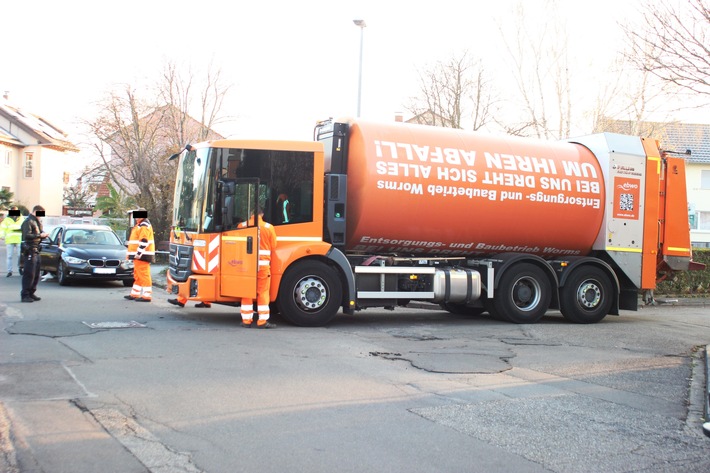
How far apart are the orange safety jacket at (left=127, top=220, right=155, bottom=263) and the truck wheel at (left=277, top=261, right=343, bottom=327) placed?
3973 mm

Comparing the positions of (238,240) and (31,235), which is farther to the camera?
(31,235)

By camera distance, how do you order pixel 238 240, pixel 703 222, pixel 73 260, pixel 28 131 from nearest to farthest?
pixel 238 240 < pixel 73 260 < pixel 703 222 < pixel 28 131

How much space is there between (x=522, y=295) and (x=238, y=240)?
5520 mm

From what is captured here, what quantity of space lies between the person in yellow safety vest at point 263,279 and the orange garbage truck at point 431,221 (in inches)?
4.6

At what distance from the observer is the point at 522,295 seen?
43.4 feet

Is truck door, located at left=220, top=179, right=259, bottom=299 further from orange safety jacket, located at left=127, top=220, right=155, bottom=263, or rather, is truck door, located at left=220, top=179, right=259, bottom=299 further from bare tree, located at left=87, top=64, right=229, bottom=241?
bare tree, located at left=87, top=64, right=229, bottom=241

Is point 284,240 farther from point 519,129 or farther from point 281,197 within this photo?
point 519,129

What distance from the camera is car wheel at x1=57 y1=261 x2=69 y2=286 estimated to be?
17.1 m

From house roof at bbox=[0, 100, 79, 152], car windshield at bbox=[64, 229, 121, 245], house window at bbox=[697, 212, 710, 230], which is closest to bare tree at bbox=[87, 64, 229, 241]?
car windshield at bbox=[64, 229, 121, 245]

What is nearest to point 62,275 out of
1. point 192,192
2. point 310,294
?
point 192,192

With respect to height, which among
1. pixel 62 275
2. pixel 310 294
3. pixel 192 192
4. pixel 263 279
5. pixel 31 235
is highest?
pixel 192 192

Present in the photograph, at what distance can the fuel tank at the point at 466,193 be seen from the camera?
11.7 m

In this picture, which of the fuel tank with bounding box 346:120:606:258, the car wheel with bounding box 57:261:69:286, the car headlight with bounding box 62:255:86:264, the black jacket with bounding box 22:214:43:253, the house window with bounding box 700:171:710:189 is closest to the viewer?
the fuel tank with bounding box 346:120:606:258

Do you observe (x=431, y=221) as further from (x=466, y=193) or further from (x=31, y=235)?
(x=31, y=235)
